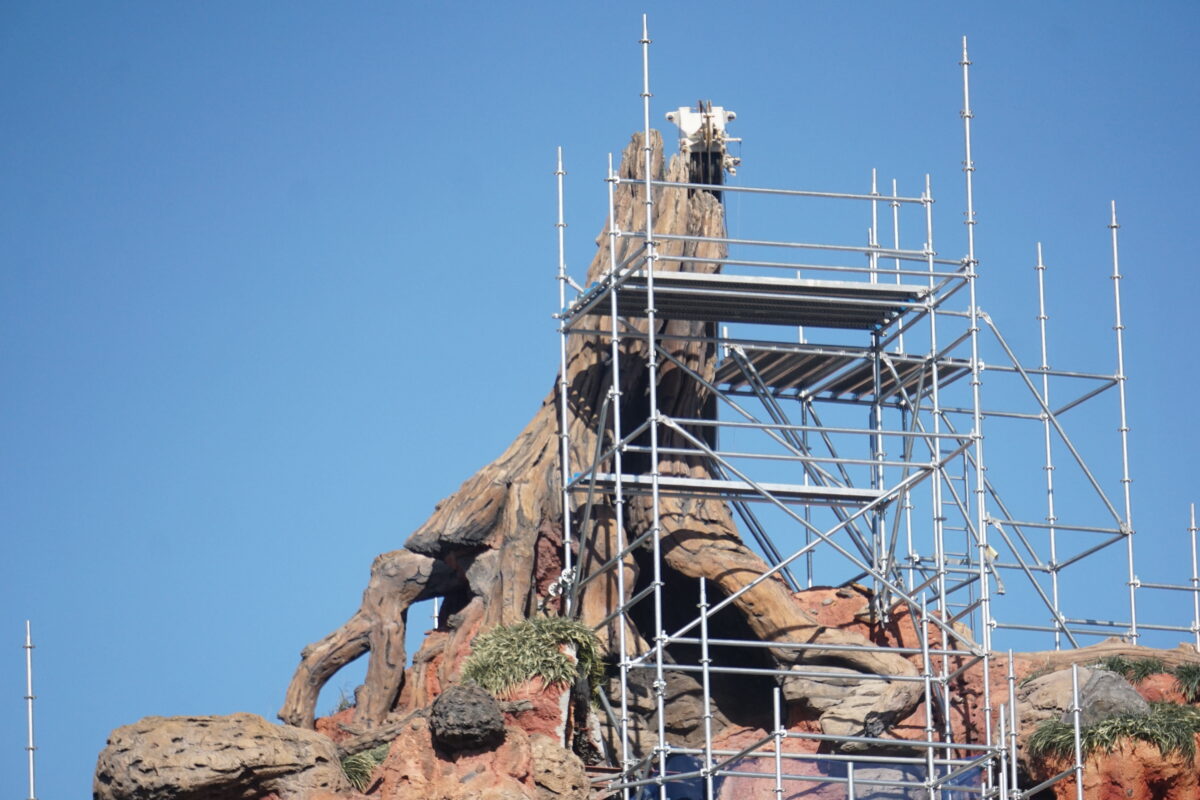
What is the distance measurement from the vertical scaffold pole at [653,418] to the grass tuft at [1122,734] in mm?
4136

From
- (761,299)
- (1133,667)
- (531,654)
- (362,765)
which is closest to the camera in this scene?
(531,654)

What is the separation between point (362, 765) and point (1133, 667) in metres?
9.20

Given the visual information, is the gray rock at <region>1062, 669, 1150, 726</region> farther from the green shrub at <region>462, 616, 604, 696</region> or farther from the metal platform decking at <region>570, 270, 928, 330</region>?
the green shrub at <region>462, 616, 604, 696</region>

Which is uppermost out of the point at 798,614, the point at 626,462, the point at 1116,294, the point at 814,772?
the point at 1116,294

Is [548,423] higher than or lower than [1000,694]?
higher

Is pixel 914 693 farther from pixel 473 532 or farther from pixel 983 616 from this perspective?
pixel 473 532

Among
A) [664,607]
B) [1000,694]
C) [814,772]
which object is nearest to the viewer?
[814,772]

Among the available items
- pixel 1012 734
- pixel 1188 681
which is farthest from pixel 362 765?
pixel 1188 681

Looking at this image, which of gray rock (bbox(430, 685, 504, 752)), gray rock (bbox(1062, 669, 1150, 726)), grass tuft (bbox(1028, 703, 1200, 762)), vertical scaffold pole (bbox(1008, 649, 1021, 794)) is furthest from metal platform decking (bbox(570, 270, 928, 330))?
gray rock (bbox(430, 685, 504, 752))

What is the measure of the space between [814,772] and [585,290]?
266 inches

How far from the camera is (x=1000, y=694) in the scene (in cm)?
3325

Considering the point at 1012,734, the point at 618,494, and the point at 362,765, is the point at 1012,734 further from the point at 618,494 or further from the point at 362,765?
the point at 362,765

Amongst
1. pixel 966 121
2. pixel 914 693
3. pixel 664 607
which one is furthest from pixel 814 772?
pixel 966 121

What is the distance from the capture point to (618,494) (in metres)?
32.3
